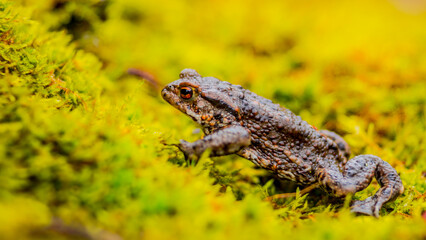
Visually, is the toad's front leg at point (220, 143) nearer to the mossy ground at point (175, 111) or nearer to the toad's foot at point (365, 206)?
the mossy ground at point (175, 111)

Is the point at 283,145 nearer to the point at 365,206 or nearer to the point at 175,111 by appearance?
the point at 365,206

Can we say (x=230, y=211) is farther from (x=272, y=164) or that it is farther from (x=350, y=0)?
(x=350, y=0)

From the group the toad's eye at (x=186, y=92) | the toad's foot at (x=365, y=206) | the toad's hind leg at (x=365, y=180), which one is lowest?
the toad's foot at (x=365, y=206)

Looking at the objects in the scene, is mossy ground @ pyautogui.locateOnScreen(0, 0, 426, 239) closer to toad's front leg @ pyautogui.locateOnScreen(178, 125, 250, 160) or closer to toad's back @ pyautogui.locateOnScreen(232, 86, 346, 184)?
toad's front leg @ pyautogui.locateOnScreen(178, 125, 250, 160)

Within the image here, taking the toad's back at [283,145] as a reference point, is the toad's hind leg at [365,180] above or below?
below

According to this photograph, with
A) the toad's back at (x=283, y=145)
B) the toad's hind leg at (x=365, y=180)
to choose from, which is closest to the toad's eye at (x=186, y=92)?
the toad's back at (x=283, y=145)

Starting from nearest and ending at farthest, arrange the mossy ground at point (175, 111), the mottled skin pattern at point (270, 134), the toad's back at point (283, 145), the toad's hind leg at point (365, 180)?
the mossy ground at point (175, 111) → the toad's hind leg at point (365, 180) → the mottled skin pattern at point (270, 134) → the toad's back at point (283, 145)

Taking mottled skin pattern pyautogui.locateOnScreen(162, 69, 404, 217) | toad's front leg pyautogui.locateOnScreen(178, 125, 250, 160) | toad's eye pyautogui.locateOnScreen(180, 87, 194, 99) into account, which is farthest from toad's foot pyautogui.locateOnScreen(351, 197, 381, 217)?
toad's eye pyautogui.locateOnScreen(180, 87, 194, 99)

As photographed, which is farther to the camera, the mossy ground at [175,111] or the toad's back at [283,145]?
the toad's back at [283,145]
